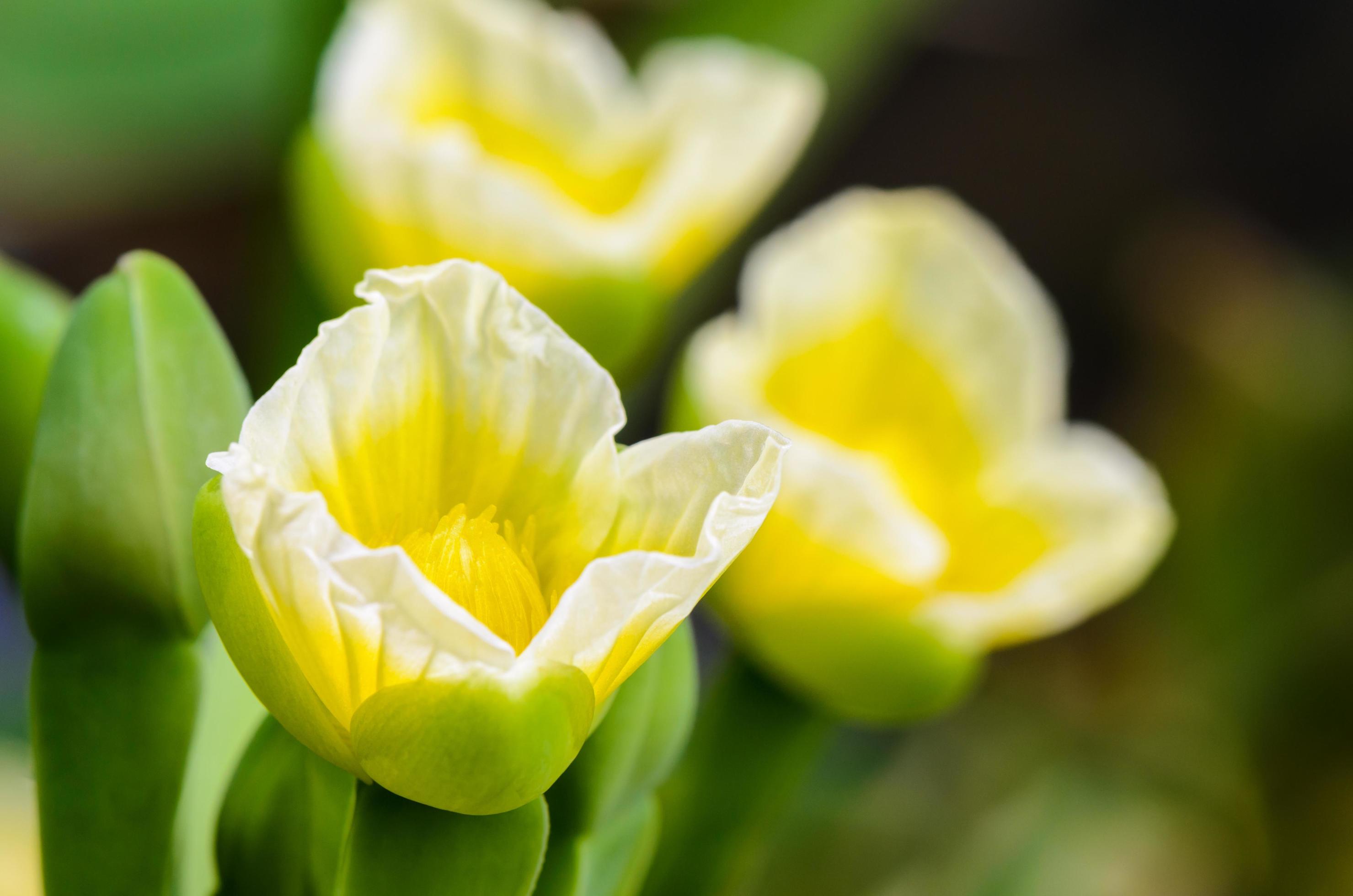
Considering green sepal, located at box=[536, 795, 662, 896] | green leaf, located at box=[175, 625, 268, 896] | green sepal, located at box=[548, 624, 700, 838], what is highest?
green sepal, located at box=[548, 624, 700, 838]

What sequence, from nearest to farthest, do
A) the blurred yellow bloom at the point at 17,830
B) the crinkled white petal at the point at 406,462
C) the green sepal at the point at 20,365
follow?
the crinkled white petal at the point at 406,462 → the green sepal at the point at 20,365 → the blurred yellow bloom at the point at 17,830

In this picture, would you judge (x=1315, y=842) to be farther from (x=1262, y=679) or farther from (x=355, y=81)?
(x=355, y=81)

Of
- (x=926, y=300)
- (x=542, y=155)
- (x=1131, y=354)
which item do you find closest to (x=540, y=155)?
(x=542, y=155)

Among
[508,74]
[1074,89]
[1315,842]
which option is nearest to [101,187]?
[508,74]

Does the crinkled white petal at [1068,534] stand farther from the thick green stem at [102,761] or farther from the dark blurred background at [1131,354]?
the dark blurred background at [1131,354]

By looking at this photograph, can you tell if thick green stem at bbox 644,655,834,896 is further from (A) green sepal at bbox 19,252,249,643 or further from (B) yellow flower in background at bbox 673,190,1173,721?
(A) green sepal at bbox 19,252,249,643

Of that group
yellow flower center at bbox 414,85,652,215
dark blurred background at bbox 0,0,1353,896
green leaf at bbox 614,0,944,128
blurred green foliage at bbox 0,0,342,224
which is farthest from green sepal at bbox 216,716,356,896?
blurred green foliage at bbox 0,0,342,224

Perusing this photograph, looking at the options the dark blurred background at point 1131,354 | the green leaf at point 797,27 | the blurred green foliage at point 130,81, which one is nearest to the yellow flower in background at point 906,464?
the dark blurred background at point 1131,354
